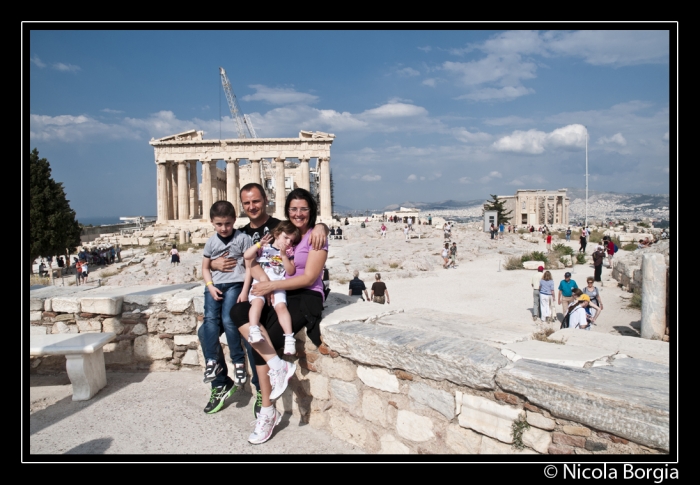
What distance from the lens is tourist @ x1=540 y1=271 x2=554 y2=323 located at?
31.7 feet

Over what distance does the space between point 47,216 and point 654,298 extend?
2619 cm

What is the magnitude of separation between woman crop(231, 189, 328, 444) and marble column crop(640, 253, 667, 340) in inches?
248

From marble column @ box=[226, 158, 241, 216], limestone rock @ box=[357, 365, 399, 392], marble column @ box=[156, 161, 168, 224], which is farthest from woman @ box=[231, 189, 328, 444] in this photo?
marble column @ box=[156, 161, 168, 224]

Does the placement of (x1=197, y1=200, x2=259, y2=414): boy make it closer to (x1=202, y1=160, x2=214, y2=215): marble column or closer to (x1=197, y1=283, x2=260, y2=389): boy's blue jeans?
(x1=197, y1=283, x2=260, y2=389): boy's blue jeans

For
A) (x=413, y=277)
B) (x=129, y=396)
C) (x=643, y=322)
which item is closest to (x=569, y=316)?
(x=643, y=322)

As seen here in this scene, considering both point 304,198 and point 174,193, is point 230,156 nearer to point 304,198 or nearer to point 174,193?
point 174,193

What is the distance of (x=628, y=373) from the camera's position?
7.62 ft

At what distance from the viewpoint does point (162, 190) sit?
40.3 meters

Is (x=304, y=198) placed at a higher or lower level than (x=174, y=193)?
lower

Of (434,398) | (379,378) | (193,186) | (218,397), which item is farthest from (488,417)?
(193,186)

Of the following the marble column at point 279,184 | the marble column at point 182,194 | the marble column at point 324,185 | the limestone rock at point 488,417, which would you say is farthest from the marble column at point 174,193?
the limestone rock at point 488,417

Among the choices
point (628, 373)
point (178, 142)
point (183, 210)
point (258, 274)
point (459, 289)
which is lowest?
point (459, 289)
